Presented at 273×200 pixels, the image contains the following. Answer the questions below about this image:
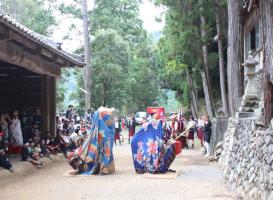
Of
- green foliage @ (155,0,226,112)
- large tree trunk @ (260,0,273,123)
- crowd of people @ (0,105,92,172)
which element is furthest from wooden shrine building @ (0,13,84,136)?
large tree trunk @ (260,0,273,123)

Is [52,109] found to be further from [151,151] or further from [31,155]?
[151,151]

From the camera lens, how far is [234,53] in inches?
600

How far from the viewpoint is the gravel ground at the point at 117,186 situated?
941 centimetres

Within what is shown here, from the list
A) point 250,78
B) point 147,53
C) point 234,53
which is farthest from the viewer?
point 147,53

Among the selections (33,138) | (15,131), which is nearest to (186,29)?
(33,138)

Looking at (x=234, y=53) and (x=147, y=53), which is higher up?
(x=147, y=53)

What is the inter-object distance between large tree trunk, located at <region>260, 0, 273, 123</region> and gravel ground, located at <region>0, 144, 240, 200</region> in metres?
1.98

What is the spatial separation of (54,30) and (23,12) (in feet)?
33.5

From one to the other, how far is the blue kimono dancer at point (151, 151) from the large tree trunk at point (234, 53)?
3.04m

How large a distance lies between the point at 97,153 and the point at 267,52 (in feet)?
20.2

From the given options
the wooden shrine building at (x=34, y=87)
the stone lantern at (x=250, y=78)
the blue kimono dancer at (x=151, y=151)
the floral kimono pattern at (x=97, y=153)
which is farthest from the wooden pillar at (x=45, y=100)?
the stone lantern at (x=250, y=78)

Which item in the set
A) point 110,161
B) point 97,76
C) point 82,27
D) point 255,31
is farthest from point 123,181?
point 97,76

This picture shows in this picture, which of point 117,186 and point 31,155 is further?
point 31,155

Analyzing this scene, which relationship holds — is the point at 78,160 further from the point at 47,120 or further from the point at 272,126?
the point at 272,126
